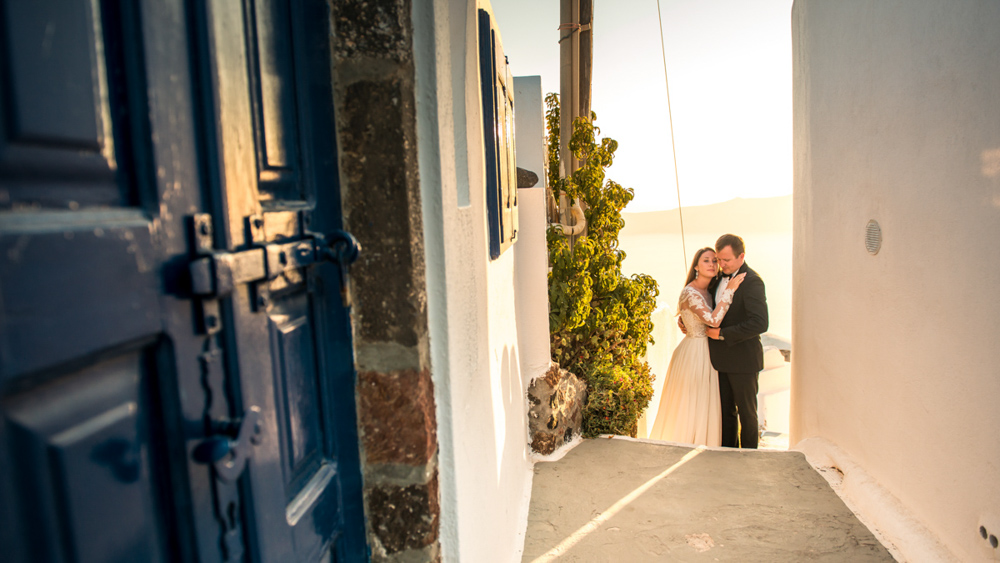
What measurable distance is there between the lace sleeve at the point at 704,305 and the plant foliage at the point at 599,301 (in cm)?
47

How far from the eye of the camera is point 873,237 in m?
3.14

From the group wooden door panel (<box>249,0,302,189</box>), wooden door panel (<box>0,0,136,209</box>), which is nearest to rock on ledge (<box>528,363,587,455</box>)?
wooden door panel (<box>249,0,302,189</box>)

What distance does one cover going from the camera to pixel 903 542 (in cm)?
271

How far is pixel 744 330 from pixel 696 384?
604mm

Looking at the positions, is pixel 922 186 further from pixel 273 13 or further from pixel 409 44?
pixel 273 13

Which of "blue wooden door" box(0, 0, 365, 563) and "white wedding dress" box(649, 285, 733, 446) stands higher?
"blue wooden door" box(0, 0, 365, 563)

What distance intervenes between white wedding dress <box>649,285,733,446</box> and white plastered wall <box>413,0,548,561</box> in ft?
8.38

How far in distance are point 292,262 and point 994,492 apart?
280 cm

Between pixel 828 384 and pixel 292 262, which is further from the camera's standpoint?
pixel 828 384

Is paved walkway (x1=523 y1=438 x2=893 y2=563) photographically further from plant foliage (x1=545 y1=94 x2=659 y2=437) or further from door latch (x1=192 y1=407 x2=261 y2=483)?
door latch (x1=192 y1=407 x2=261 y2=483)

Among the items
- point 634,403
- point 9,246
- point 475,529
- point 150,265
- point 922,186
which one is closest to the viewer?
point 9,246

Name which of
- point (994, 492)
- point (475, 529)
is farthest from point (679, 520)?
point (475, 529)

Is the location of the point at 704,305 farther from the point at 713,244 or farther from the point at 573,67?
the point at 713,244

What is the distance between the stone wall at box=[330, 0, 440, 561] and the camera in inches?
41.9
